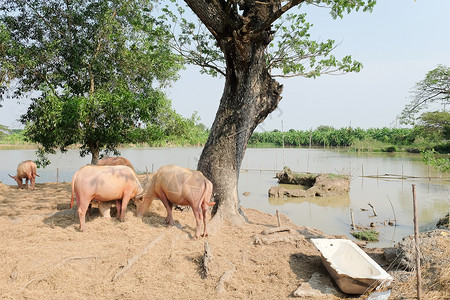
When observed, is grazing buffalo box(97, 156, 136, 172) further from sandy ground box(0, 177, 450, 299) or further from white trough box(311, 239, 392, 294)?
white trough box(311, 239, 392, 294)

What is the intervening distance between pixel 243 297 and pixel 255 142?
57002mm

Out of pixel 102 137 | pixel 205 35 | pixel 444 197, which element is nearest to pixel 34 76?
pixel 102 137

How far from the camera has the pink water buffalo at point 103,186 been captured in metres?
5.66

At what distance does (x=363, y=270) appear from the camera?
4.95 metres

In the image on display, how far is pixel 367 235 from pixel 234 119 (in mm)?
5975

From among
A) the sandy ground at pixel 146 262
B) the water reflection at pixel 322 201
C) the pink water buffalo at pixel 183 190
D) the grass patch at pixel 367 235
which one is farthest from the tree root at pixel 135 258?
the water reflection at pixel 322 201

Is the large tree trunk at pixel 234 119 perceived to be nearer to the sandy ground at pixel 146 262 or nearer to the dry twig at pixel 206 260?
the sandy ground at pixel 146 262

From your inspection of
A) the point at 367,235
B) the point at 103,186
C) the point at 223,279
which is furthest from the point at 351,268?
the point at 367,235

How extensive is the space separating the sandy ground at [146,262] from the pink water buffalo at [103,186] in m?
0.36

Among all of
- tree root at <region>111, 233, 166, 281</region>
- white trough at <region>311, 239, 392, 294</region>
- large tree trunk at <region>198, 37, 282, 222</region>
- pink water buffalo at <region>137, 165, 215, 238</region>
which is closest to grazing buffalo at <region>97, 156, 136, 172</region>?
large tree trunk at <region>198, 37, 282, 222</region>

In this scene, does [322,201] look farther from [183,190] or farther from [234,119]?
[183,190]

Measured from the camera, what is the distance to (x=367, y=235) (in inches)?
388

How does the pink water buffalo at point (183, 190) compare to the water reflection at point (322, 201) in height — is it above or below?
above

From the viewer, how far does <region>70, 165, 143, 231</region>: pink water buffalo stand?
18.6ft
